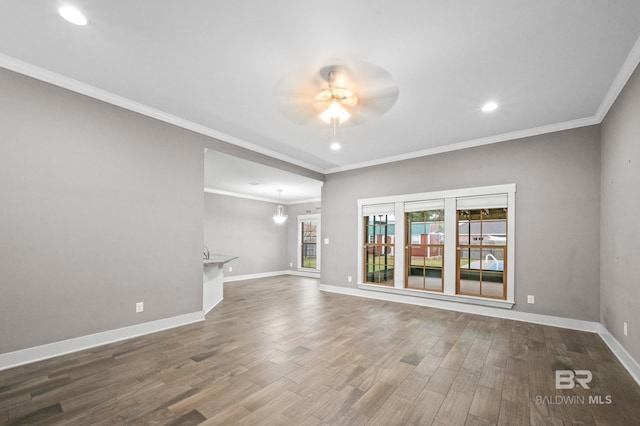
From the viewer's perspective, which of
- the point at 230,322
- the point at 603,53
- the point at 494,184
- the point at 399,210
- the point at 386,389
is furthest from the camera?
the point at 399,210

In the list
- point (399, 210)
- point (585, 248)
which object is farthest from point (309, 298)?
point (585, 248)

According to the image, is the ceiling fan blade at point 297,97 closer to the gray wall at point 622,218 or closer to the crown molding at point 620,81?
the crown molding at point 620,81

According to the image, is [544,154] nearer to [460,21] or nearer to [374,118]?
[374,118]

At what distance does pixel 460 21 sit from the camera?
211cm

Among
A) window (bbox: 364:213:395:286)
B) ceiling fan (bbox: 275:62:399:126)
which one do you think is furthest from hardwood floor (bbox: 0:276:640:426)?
ceiling fan (bbox: 275:62:399:126)

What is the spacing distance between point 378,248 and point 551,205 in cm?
325

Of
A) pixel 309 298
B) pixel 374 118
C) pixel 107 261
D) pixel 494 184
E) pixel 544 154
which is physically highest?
pixel 374 118

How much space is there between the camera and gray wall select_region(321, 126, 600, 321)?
3799 millimetres

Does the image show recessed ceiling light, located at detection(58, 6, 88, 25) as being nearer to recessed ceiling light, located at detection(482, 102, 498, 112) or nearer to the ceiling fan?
the ceiling fan

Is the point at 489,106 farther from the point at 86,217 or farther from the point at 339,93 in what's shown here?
the point at 86,217

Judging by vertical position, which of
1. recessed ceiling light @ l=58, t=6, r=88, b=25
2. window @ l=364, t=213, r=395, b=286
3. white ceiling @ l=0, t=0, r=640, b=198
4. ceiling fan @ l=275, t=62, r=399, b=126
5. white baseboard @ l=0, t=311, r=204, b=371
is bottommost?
white baseboard @ l=0, t=311, r=204, b=371

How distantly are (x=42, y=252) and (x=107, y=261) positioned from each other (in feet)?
1.86

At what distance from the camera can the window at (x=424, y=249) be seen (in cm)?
546

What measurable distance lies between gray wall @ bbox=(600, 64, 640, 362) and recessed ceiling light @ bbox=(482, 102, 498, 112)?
1153mm
